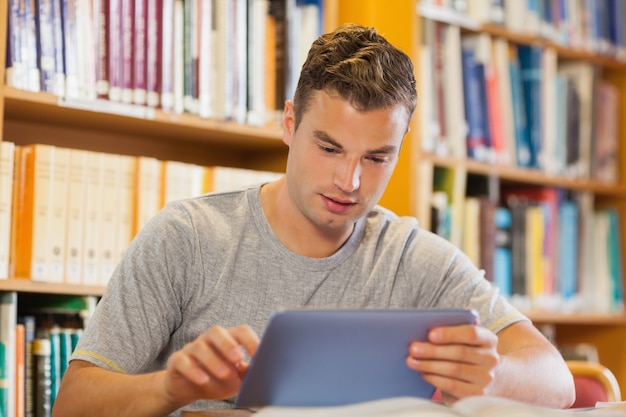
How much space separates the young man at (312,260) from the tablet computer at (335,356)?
238mm

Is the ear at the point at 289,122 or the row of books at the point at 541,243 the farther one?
the row of books at the point at 541,243

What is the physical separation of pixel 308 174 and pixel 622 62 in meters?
2.02

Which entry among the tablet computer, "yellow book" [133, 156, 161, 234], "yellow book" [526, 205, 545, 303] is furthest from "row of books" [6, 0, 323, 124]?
the tablet computer

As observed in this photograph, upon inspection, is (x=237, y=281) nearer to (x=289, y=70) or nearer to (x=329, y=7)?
(x=289, y=70)

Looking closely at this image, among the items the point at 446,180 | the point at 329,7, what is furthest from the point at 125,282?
the point at 446,180

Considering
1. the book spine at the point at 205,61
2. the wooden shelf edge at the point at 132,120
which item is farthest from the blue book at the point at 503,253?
the book spine at the point at 205,61

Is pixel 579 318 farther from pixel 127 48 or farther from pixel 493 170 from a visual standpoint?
pixel 127 48

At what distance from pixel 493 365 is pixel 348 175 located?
1.35 feet

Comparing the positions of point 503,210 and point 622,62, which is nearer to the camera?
point 503,210

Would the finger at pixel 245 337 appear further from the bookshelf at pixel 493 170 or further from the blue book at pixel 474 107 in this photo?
the blue book at pixel 474 107

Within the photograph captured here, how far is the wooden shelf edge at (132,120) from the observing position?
76.4 inches

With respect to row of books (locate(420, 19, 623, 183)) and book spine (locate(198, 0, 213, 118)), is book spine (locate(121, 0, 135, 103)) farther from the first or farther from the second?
row of books (locate(420, 19, 623, 183))

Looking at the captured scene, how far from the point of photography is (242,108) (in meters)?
2.24

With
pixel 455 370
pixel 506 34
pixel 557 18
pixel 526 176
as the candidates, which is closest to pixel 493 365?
pixel 455 370
